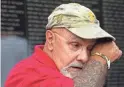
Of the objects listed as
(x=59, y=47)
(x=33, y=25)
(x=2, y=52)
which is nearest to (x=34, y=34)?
(x=33, y=25)

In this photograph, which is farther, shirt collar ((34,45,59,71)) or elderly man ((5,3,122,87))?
shirt collar ((34,45,59,71))

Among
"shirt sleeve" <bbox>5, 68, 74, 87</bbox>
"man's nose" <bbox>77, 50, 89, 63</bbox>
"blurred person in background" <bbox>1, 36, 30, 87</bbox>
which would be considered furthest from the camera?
"blurred person in background" <bbox>1, 36, 30, 87</bbox>

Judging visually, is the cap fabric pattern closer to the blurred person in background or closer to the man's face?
the man's face

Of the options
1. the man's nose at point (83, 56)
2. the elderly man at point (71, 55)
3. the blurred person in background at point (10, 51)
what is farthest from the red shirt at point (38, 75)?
the blurred person in background at point (10, 51)

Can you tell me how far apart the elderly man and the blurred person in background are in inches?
83.8

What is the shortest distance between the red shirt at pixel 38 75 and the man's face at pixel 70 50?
0.05 m

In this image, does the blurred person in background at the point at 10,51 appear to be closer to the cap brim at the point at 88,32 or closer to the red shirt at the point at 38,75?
the red shirt at the point at 38,75

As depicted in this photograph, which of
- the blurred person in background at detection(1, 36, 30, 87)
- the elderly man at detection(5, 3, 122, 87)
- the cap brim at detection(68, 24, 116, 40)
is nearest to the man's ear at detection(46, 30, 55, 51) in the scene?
the elderly man at detection(5, 3, 122, 87)

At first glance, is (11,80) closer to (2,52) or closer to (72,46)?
(72,46)

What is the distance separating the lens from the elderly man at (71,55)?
2.02 meters

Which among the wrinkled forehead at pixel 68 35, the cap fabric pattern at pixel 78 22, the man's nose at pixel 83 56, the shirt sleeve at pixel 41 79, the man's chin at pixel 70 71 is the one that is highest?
the cap fabric pattern at pixel 78 22

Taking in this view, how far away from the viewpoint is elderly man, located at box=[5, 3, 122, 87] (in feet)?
6.62

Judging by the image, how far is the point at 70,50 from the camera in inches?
83.0

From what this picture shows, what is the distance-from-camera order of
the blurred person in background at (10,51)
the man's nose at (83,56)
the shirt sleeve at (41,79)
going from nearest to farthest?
the shirt sleeve at (41,79), the man's nose at (83,56), the blurred person in background at (10,51)
